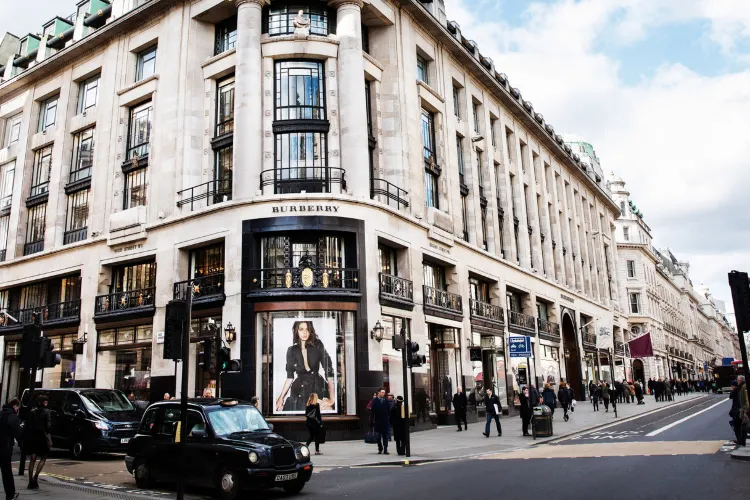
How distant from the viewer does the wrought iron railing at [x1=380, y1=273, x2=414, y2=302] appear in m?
25.7

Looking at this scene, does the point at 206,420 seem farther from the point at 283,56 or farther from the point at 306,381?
the point at 283,56

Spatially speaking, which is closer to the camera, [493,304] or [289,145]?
[289,145]

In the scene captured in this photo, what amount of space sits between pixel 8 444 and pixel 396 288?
17641 millimetres

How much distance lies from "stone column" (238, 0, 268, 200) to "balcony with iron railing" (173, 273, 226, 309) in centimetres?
362

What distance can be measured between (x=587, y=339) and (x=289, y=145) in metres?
34.5

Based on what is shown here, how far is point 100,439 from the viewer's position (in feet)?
58.2

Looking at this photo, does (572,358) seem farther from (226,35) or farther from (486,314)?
(226,35)

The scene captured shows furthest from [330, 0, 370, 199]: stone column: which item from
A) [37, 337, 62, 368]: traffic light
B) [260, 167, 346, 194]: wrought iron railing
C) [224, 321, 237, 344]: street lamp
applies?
[37, 337, 62, 368]: traffic light

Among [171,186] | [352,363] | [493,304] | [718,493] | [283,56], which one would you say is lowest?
[718,493]

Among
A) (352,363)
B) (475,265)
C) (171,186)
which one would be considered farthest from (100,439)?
(475,265)

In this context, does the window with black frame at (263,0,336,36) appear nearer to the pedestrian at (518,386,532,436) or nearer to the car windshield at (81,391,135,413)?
the car windshield at (81,391,135,413)

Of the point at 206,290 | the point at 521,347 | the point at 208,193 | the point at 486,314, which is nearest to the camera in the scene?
the point at 521,347

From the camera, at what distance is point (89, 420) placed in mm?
18188

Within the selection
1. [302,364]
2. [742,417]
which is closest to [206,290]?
[302,364]
